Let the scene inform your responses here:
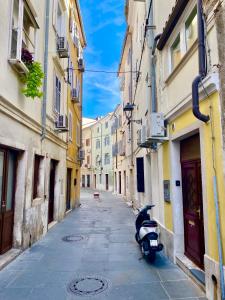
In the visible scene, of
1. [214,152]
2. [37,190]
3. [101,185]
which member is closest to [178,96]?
[214,152]

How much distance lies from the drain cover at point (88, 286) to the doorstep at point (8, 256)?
1605mm

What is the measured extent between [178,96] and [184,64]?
66 centimetres

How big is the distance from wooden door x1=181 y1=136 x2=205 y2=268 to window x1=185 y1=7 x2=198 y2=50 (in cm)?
184

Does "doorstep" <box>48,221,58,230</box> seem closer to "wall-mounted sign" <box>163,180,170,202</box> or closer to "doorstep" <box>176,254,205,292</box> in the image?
"wall-mounted sign" <box>163,180,170,202</box>

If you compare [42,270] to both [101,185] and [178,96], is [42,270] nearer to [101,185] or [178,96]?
[178,96]

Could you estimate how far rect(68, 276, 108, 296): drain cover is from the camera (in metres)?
3.89

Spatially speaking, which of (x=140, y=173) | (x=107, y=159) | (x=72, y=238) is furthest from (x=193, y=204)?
(x=107, y=159)

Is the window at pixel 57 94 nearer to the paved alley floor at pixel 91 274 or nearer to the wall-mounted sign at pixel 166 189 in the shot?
the paved alley floor at pixel 91 274

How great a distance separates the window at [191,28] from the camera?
4.38m

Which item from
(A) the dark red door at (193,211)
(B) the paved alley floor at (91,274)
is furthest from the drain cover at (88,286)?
(A) the dark red door at (193,211)

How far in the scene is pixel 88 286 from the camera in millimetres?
4105

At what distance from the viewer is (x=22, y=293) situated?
12.6 feet

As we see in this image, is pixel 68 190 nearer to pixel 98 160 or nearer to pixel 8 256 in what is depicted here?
pixel 8 256

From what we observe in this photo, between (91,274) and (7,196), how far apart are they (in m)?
2.62
